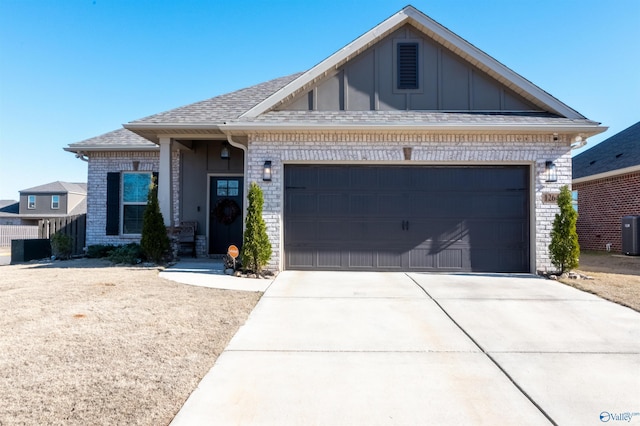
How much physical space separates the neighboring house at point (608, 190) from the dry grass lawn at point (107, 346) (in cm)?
1284

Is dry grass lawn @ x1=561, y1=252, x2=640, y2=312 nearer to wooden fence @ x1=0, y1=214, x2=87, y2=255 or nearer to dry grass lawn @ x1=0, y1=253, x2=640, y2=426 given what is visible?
dry grass lawn @ x1=0, y1=253, x2=640, y2=426

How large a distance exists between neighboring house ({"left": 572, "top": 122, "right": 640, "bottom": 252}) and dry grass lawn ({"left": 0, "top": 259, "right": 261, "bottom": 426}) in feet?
42.1

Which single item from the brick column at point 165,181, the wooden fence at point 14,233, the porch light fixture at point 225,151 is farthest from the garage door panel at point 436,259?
the wooden fence at point 14,233

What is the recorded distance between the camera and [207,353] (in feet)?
11.8

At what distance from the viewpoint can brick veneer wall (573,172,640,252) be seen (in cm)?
1224

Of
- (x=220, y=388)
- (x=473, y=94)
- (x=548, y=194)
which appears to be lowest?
(x=220, y=388)

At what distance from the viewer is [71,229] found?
10.9 meters

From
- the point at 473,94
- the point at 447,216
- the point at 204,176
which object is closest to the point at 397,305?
the point at 447,216

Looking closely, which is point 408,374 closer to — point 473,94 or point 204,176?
point 473,94

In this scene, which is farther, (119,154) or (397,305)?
(119,154)

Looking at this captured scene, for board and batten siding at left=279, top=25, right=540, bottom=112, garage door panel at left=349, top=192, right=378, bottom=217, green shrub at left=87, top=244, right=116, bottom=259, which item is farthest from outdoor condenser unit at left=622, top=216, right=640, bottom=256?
green shrub at left=87, top=244, right=116, bottom=259

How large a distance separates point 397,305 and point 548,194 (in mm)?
4732

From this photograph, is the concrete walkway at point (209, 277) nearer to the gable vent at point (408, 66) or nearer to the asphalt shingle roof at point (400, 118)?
the asphalt shingle roof at point (400, 118)

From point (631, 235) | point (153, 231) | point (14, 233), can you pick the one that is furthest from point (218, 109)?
point (14, 233)
